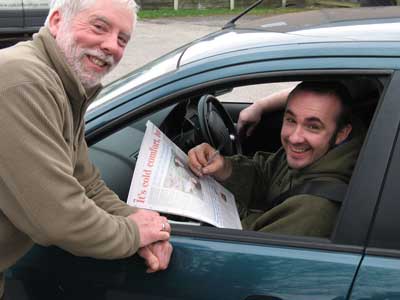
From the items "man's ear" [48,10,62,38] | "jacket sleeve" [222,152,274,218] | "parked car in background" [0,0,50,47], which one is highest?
"man's ear" [48,10,62,38]

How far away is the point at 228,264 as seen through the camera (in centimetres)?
168

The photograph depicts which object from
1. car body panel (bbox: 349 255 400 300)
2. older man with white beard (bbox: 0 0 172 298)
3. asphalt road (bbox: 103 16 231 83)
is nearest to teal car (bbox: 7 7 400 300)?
car body panel (bbox: 349 255 400 300)

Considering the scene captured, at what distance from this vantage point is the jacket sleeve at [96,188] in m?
1.88

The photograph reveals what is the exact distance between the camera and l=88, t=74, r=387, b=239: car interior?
1.84 metres

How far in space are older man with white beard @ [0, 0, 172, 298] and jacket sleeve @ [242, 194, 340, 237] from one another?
37cm

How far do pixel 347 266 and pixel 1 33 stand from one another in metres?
9.14

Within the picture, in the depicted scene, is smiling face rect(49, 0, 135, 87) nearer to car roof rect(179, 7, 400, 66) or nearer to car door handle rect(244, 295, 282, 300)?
car roof rect(179, 7, 400, 66)

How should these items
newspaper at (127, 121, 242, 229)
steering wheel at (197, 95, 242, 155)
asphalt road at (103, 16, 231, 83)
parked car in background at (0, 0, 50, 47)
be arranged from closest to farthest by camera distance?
1. newspaper at (127, 121, 242, 229)
2. steering wheel at (197, 95, 242, 155)
3. parked car in background at (0, 0, 50, 47)
4. asphalt road at (103, 16, 231, 83)

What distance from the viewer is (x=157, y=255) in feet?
5.67

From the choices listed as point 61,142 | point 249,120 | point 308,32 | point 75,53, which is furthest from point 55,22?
point 249,120

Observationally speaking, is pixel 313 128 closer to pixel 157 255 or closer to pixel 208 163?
pixel 208 163

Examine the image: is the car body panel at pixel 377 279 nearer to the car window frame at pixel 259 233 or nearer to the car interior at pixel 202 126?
the car window frame at pixel 259 233

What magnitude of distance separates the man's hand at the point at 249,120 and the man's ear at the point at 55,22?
1459 millimetres

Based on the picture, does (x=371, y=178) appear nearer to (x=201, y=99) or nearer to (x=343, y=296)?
(x=343, y=296)
